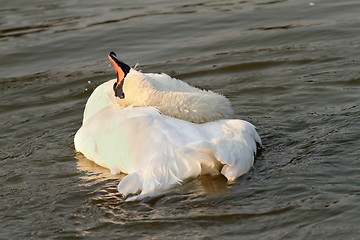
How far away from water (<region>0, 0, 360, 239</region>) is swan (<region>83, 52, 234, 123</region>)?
56 cm

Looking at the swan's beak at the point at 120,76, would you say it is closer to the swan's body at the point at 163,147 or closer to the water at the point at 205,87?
the swan's body at the point at 163,147

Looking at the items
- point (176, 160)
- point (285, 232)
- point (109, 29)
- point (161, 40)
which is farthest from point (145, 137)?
point (109, 29)

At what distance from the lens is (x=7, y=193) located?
244 inches

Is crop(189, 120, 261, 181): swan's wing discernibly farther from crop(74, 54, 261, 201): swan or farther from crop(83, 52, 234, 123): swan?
crop(83, 52, 234, 123): swan

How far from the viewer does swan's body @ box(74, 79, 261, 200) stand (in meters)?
5.80

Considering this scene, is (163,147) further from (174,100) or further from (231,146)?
(174,100)

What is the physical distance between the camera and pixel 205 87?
8.72 metres

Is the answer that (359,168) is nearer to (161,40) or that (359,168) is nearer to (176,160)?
(176,160)

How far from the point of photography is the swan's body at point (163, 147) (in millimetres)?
5801

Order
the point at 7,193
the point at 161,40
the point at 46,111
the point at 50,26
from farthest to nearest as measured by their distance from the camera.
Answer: the point at 50,26
the point at 161,40
the point at 46,111
the point at 7,193

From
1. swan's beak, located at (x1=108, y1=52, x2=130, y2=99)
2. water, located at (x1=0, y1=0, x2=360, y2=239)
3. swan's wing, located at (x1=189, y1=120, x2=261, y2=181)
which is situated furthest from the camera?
swan's beak, located at (x1=108, y1=52, x2=130, y2=99)

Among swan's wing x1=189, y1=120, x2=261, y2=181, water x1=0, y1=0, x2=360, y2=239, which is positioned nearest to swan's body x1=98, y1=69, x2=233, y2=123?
swan's wing x1=189, y1=120, x2=261, y2=181

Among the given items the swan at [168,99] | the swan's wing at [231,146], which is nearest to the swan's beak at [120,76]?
the swan at [168,99]

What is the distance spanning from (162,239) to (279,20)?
20.6 ft
